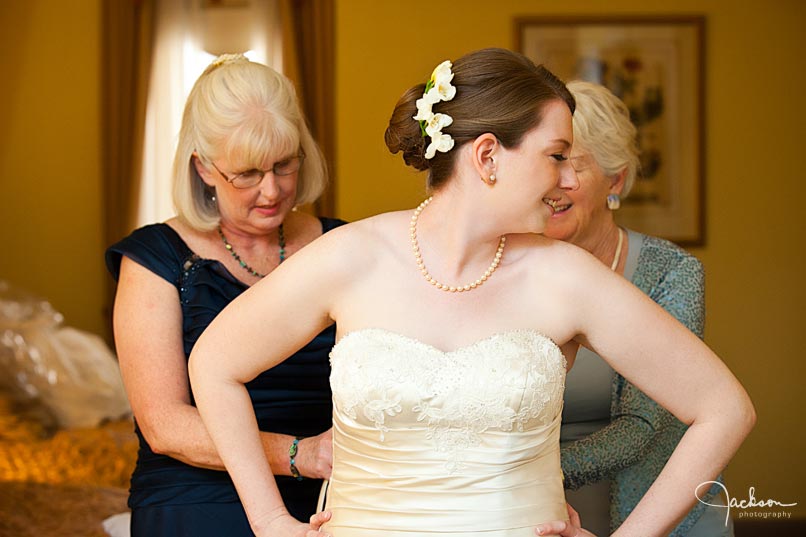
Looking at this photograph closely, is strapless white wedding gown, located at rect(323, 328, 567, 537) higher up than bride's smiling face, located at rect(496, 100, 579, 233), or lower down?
lower down

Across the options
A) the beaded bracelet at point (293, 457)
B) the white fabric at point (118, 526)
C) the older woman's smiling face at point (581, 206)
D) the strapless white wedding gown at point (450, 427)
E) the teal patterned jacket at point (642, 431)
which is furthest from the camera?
the white fabric at point (118, 526)

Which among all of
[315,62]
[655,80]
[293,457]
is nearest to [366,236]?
[293,457]

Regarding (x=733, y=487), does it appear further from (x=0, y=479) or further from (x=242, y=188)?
(x=242, y=188)

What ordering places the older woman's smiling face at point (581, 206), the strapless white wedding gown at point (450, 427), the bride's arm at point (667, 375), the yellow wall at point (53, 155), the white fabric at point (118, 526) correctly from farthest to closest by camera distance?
the yellow wall at point (53, 155) < the white fabric at point (118, 526) < the older woman's smiling face at point (581, 206) < the bride's arm at point (667, 375) < the strapless white wedding gown at point (450, 427)

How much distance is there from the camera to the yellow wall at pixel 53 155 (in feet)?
21.3

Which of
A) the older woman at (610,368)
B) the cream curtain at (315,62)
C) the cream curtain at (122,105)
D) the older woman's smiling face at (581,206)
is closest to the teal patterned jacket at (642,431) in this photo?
the older woman at (610,368)

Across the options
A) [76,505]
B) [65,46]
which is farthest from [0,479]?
[65,46]

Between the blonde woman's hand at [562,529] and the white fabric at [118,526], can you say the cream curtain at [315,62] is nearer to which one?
the white fabric at [118,526]

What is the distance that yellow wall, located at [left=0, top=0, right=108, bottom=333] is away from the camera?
21.3ft

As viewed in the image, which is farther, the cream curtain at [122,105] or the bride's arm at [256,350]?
the cream curtain at [122,105]

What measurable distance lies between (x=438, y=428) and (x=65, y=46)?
5382 millimetres

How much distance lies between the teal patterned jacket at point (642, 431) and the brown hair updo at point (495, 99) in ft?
2.31

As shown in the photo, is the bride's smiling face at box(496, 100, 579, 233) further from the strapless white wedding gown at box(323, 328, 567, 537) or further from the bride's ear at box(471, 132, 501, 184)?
the strapless white wedding gown at box(323, 328, 567, 537)

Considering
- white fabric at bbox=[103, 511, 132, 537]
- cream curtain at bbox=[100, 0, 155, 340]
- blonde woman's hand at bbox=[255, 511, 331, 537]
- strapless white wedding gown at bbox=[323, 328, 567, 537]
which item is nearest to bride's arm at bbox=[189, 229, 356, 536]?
blonde woman's hand at bbox=[255, 511, 331, 537]
